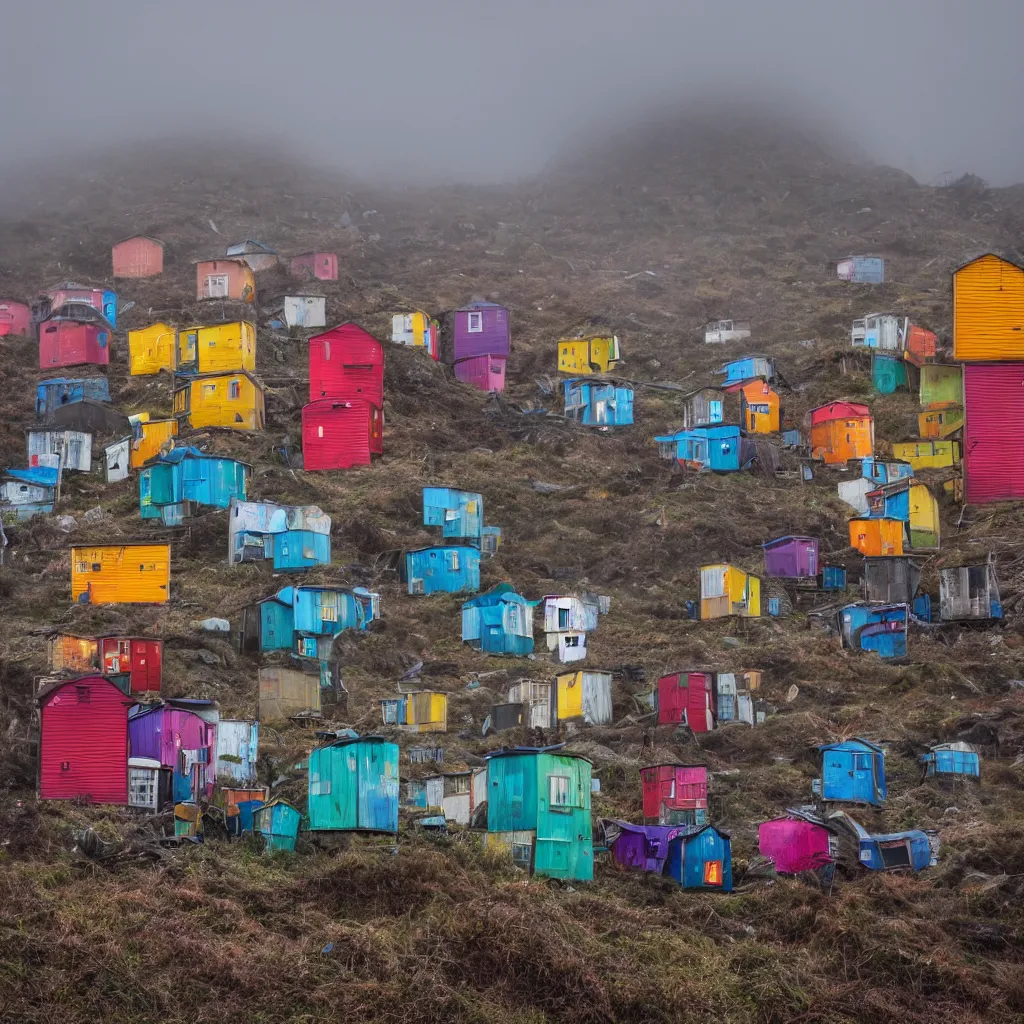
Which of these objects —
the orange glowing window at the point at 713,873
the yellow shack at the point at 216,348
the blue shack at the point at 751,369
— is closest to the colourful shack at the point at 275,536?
the yellow shack at the point at 216,348

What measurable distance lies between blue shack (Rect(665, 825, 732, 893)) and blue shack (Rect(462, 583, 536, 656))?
1679 centimetres

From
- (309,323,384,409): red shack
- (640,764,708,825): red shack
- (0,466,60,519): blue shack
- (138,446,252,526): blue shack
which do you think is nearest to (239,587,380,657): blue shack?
(138,446,252,526): blue shack

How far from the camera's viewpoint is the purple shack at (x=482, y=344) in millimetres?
65562

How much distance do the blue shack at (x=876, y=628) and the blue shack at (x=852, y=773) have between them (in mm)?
10351

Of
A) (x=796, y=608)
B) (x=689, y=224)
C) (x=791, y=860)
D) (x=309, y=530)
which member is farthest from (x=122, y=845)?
(x=689, y=224)

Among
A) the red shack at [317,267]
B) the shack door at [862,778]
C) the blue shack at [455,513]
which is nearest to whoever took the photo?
the shack door at [862,778]

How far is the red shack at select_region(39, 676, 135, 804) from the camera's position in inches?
1072

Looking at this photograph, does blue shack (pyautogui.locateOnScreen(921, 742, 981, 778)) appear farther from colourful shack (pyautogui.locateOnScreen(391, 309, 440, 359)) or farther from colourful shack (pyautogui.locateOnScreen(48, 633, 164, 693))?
colourful shack (pyautogui.locateOnScreen(391, 309, 440, 359))

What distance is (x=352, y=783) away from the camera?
25047 mm

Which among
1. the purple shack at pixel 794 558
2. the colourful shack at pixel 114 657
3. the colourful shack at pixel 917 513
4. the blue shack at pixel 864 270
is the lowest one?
the colourful shack at pixel 114 657

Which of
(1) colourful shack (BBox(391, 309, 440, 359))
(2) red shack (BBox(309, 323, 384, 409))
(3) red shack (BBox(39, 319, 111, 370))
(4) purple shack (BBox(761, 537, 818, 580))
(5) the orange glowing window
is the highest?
(1) colourful shack (BBox(391, 309, 440, 359))

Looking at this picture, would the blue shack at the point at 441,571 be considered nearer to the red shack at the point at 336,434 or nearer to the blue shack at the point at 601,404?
the red shack at the point at 336,434

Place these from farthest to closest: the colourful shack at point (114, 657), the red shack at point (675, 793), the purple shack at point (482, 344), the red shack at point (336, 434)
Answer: the purple shack at point (482, 344) < the red shack at point (336, 434) < the colourful shack at point (114, 657) < the red shack at point (675, 793)

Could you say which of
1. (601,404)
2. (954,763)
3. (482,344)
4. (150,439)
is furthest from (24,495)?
(954,763)
